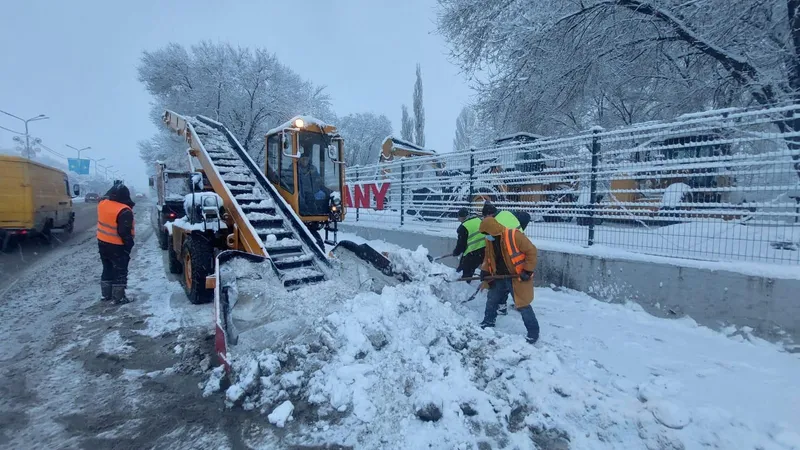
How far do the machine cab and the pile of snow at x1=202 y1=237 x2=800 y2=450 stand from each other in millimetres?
3118

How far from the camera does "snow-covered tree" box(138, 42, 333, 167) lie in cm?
2236

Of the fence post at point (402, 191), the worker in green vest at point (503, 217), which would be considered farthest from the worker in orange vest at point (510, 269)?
the fence post at point (402, 191)

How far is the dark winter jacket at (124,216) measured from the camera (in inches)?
237

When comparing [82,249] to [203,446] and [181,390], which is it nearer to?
[181,390]

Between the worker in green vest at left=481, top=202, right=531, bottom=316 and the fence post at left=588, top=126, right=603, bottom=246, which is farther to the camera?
the fence post at left=588, top=126, right=603, bottom=246

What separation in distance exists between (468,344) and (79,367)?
3867 mm

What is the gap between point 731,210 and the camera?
177 inches

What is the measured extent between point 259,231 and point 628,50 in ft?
25.8

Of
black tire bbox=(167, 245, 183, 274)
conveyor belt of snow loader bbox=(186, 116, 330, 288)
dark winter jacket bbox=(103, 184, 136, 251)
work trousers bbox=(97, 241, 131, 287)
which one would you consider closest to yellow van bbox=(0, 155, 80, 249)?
black tire bbox=(167, 245, 183, 274)

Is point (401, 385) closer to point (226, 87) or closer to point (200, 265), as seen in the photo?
point (200, 265)

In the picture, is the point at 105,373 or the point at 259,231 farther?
the point at 259,231

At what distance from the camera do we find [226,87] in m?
22.5

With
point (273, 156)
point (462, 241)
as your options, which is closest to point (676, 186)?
point (462, 241)

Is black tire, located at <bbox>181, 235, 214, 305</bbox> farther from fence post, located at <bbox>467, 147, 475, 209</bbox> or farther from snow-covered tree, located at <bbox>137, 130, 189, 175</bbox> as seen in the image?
snow-covered tree, located at <bbox>137, 130, 189, 175</bbox>
